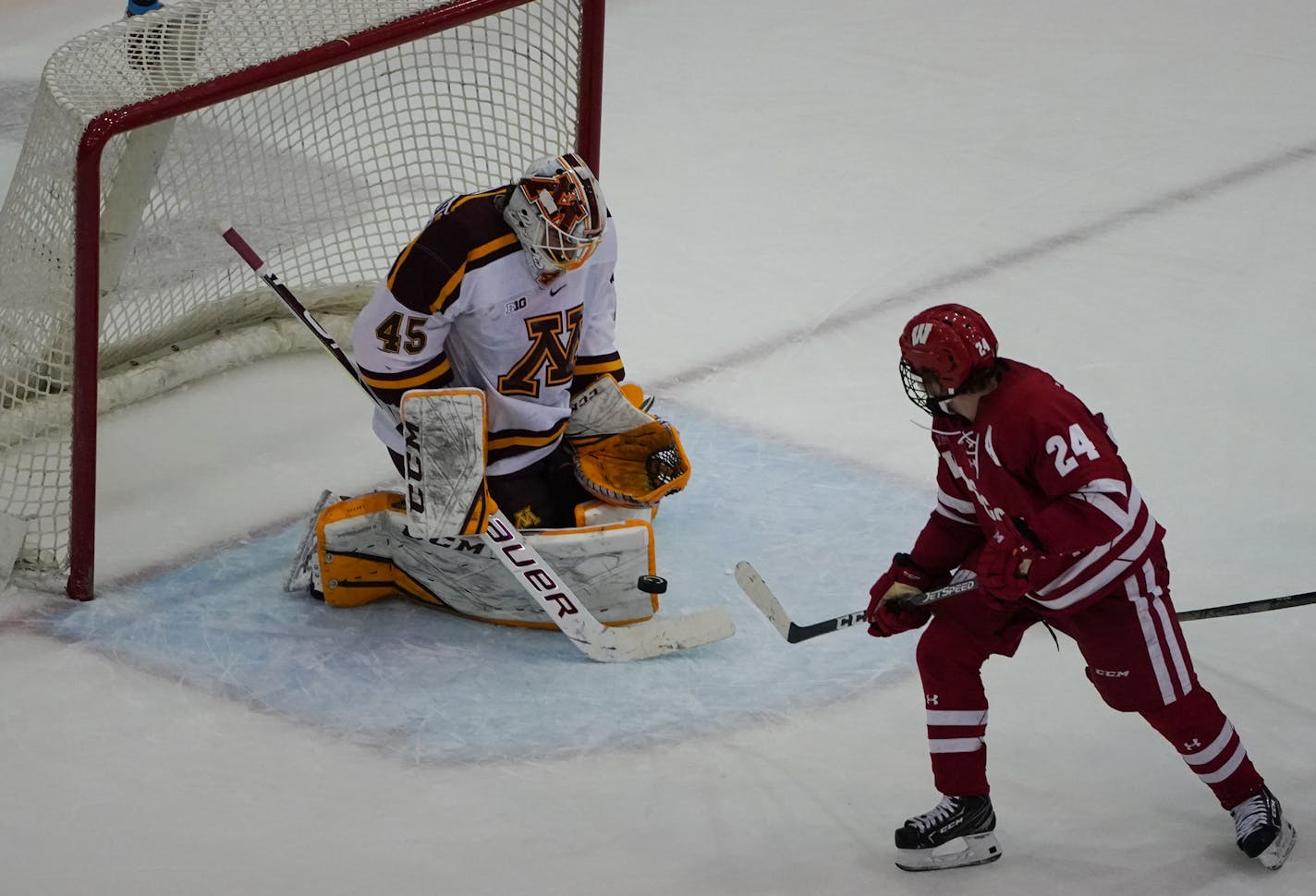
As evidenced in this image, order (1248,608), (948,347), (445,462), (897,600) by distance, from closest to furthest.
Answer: (948,347)
(897,600)
(1248,608)
(445,462)

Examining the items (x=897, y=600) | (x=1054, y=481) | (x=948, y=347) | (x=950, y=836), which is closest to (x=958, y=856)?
(x=950, y=836)

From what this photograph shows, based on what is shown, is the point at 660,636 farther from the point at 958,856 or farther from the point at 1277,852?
the point at 1277,852

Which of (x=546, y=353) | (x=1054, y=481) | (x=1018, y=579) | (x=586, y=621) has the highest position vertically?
(x=1054, y=481)

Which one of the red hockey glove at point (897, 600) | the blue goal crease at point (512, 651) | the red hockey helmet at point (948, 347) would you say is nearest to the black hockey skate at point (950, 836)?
the red hockey glove at point (897, 600)

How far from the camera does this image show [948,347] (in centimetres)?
229

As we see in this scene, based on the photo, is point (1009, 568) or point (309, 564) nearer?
point (1009, 568)

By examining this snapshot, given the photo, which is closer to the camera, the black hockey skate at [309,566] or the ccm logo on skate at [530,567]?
the ccm logo on skate at [530,567]

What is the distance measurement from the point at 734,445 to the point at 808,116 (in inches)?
95.3

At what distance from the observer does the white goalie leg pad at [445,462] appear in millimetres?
3000

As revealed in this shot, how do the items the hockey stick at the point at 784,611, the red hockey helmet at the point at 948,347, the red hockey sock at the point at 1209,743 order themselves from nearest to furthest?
the red hockey helmet at the point at 948,347 < the red hockey sock at the point at 1209,743 < the hockey stick at the point at 784,611

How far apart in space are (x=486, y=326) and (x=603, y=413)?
37 cm

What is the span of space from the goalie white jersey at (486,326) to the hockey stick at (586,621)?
0.13 meters

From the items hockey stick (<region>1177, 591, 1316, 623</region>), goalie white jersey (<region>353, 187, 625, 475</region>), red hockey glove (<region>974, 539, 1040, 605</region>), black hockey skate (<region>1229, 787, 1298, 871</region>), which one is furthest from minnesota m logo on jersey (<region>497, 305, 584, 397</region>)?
black hockey skate (<region>1229, 787, 1298, 871</region>)

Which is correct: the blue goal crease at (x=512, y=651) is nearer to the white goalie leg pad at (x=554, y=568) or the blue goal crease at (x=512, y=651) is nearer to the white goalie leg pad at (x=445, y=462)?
the white goalie leg pad at (x=554, y=568)
